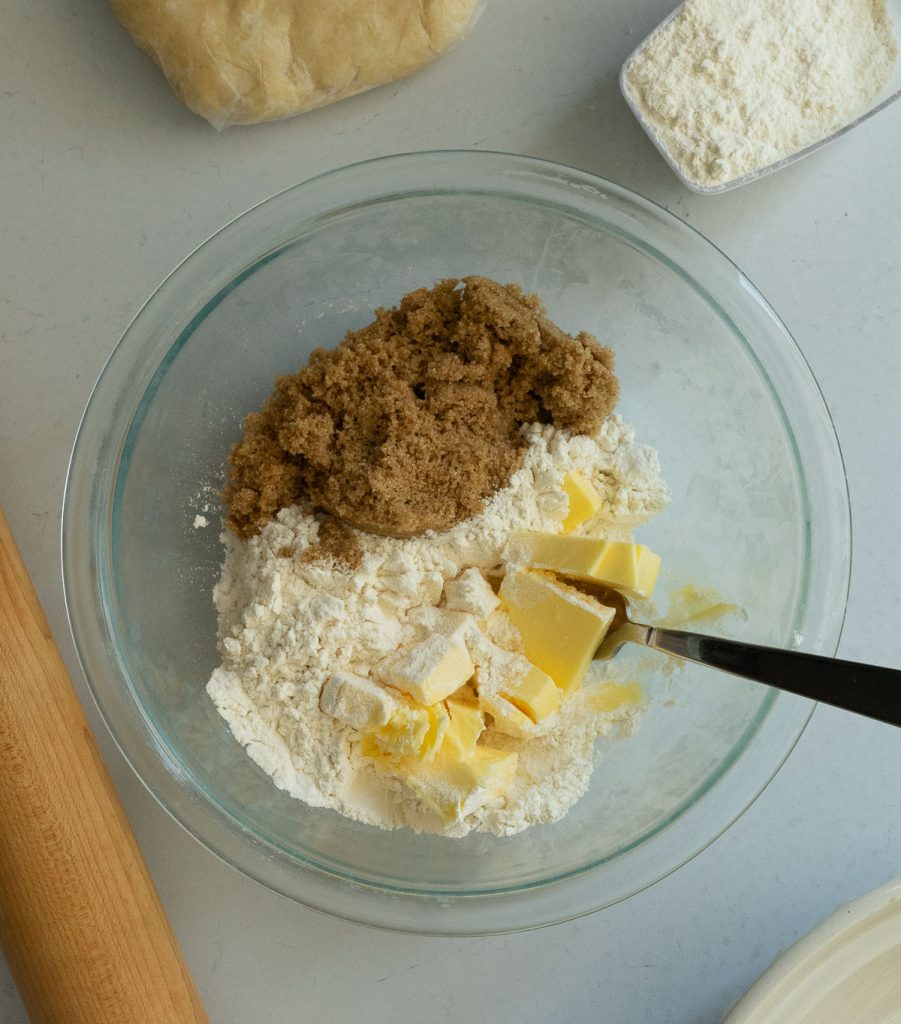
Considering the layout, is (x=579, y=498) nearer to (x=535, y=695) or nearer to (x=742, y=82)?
(x=535, y=695)

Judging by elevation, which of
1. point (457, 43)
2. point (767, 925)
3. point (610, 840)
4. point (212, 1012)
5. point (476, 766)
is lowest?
point (767, 925)

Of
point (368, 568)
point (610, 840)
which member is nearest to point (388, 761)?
point (368, 568)

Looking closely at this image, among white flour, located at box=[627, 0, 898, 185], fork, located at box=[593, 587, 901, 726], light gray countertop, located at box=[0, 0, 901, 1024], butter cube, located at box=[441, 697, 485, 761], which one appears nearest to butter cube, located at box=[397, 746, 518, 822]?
butter cube, located at box=[441, 697, 485, 761]

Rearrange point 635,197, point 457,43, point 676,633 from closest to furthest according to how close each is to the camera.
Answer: point 676,633
point 635,197
point 457,43

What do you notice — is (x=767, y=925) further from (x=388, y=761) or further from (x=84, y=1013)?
(x=84, y=1013)

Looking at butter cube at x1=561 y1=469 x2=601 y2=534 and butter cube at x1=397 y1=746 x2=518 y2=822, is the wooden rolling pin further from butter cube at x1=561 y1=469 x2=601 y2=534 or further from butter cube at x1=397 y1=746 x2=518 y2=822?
butter cube at x1=561 y1=469 x2=601 y2=534

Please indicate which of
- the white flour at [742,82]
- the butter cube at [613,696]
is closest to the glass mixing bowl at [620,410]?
the butter cube at [613,696]
